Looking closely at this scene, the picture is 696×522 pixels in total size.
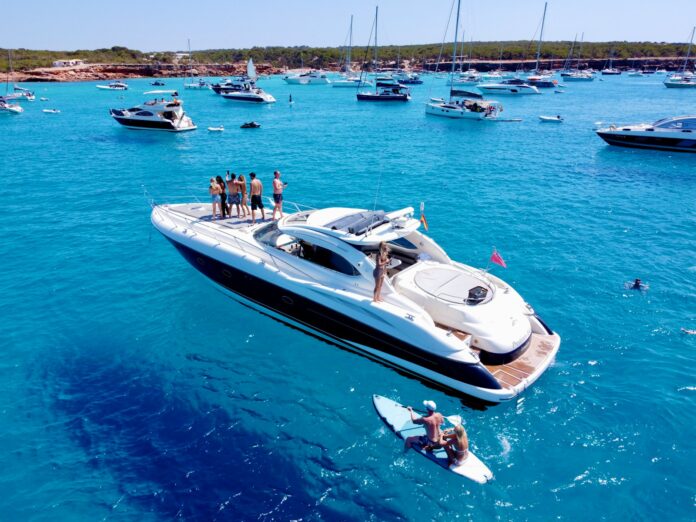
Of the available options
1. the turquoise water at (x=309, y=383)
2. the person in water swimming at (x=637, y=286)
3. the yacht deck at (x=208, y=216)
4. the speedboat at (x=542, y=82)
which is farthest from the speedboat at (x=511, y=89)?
the yacht deck at (x=208, y=216)

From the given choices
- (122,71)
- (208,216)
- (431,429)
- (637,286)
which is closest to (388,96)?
(637,286)

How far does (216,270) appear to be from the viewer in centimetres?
1436

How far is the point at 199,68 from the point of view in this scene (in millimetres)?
135250

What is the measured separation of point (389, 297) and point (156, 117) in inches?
1685

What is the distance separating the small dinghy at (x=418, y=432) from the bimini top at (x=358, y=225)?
413 centimetres

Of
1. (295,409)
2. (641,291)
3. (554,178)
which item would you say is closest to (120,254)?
(295,409)

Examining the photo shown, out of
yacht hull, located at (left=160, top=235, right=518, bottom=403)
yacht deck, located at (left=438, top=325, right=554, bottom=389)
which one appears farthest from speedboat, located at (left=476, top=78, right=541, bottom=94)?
yacht deck, located at (left=438, top=325, right=554, bottom=389)

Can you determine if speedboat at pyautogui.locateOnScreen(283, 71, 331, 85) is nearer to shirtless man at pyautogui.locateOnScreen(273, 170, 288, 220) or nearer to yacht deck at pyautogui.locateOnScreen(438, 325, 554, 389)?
shirtless man at pyautogui.locateOnScreen(273, 170, 288, 220)

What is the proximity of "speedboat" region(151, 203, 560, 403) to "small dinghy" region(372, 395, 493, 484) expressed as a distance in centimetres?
130

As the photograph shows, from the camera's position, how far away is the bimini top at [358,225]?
471 inches

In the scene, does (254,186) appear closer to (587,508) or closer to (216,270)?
(216,270)

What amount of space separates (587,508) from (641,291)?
1028cm

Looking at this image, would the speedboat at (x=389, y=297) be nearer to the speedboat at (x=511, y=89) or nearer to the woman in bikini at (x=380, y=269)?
the woman in bikini at (x=380, y=269)

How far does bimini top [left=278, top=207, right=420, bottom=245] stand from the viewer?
11953 millimetres
